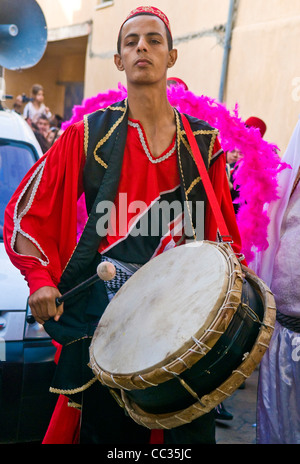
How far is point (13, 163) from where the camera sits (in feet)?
15.0

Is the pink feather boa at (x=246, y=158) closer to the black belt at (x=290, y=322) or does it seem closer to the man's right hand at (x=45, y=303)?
the black belt at (x=290, y=322)

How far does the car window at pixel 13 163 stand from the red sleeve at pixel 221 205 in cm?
182

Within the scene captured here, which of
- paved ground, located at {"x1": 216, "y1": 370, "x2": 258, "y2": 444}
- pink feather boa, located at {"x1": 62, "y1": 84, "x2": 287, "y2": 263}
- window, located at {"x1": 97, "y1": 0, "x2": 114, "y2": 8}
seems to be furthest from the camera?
window, located at {"x1": 97, "y1": 0, "x2": 114, "y2": 8}

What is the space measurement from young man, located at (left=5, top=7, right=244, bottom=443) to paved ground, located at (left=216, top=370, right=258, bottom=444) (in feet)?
5.63

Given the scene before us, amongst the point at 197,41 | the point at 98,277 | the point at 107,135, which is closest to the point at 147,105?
the point at 107,135

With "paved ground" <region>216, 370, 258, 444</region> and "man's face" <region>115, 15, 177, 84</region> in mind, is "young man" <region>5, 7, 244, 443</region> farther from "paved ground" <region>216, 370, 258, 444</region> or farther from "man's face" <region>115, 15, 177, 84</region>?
"paved ground" <region>216, 370, 258, 444</region>

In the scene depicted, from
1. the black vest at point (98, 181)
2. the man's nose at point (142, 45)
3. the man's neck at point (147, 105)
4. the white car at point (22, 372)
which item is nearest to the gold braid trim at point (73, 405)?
the black vest at point (98, 181)

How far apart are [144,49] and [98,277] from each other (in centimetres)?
98

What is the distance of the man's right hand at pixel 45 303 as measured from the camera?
2646 mm

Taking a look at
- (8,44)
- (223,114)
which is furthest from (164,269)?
(8,44)

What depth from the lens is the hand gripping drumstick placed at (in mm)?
2412

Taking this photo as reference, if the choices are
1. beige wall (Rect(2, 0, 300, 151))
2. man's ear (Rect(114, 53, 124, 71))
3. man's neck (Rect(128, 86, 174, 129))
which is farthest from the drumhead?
beige wall (Rect(2, 0, 300, 151))

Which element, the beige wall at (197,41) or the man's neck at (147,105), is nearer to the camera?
the man's neck at (147,105)

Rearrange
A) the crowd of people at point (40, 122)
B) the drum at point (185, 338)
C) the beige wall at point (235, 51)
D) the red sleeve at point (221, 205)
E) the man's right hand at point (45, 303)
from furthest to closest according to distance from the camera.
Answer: the beige wall at point (235, 51) → the crowd of people at point (40, 122) → the red sleeve at point (221, 205) → the man's right hand at point (45, 303) → the drum at point (185, 338)
